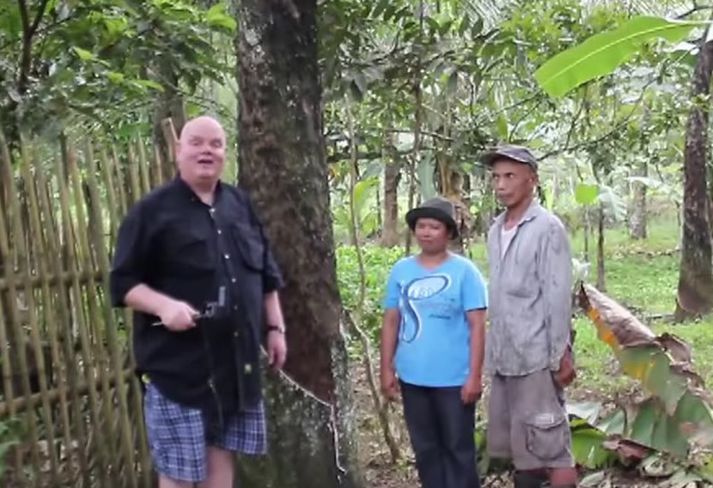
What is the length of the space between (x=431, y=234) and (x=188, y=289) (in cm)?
120

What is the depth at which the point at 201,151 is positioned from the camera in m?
3.34

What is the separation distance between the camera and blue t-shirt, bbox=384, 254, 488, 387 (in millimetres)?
4090

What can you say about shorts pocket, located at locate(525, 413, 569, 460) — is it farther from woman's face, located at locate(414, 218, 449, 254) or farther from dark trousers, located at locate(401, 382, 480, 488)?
woman's face, located at locate(414, 218, 449, 254)

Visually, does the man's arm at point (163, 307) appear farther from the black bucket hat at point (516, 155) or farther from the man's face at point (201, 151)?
the black bucket hat at point (516, 155)

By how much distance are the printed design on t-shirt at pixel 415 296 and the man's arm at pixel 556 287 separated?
41 cm

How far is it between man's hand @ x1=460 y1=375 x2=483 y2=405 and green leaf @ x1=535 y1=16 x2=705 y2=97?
1.27 meters

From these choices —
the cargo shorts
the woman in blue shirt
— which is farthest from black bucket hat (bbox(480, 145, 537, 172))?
the cargo shorts

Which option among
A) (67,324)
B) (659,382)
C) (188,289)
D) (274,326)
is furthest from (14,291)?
(659,382)

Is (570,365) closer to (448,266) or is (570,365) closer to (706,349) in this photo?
(448,266)

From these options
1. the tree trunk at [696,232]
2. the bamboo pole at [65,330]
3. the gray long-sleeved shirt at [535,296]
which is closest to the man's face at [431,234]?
the gray long-sleeved shirt at [535,296]

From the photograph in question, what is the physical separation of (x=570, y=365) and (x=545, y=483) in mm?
549

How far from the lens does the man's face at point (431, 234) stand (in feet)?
13.5

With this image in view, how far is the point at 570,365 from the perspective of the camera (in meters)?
4.03

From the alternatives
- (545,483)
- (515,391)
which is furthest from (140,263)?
(545,483)
